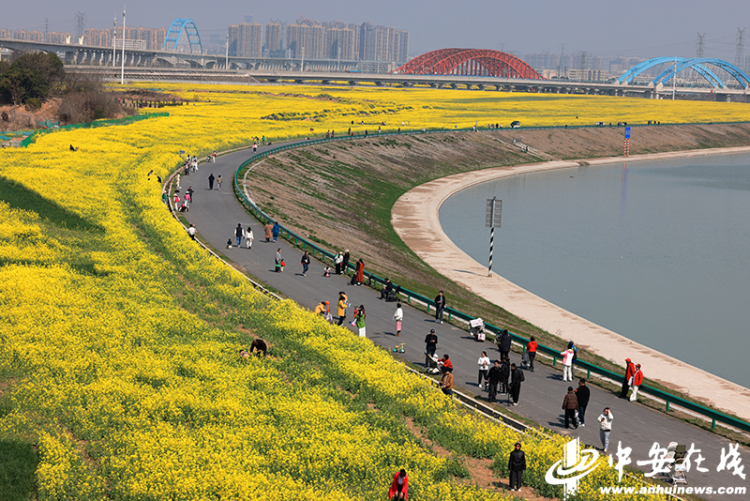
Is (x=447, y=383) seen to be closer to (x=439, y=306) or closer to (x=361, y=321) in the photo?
(x=361, y=321)

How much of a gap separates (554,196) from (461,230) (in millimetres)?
27064

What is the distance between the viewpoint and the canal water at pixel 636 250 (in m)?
40.1

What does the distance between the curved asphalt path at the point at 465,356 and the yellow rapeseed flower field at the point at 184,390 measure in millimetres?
2248

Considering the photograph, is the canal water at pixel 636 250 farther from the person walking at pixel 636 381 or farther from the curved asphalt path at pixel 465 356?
the curved asphalt path at pixel 465 356

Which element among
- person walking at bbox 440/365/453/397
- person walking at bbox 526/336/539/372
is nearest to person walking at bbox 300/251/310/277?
person walking at bbox 526/336/539/372

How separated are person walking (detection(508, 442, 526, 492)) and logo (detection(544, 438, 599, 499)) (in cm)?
67

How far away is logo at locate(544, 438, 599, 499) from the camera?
1677 cm

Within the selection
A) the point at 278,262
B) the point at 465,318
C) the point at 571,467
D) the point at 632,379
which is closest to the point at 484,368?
the point at 632,379

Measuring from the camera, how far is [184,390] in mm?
20391

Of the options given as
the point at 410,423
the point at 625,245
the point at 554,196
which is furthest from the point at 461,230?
the point at 410,423

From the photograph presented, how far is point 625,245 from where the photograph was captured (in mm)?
61812

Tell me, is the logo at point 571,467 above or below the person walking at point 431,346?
below

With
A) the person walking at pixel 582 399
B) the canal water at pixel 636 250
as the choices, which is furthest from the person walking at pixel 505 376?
the canal water at pixel 636 250

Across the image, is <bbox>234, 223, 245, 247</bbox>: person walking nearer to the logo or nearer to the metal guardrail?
the metal guardrail
